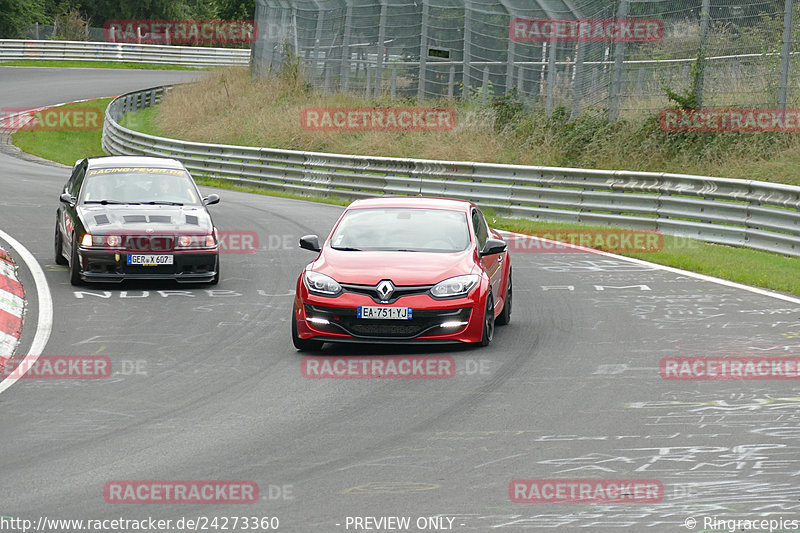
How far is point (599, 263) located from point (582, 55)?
11.0 m

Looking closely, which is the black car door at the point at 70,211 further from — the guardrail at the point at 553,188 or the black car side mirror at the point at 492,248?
the guardrail at the point at 553,188

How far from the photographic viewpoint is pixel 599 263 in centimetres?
1745

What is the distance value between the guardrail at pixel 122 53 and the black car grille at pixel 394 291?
181ft

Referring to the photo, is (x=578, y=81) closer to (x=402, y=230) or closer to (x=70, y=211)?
(x=70, y=211)

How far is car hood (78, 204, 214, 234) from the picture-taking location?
590 inches

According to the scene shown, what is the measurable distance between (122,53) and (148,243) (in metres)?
53.8

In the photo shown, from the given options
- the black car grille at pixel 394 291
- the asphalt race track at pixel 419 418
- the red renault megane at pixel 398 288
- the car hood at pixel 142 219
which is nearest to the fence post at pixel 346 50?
the car hood at pixel 142 219

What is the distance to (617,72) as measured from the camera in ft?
85.2

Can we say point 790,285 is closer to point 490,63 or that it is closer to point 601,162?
point 601,162

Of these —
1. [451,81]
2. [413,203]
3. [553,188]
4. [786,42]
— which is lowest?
[553,188]

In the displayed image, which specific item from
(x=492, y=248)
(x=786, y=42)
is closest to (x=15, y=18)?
(x=786, y=42)

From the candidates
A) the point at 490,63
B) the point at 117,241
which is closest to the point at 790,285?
the point at 117,241

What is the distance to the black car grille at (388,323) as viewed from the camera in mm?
10680

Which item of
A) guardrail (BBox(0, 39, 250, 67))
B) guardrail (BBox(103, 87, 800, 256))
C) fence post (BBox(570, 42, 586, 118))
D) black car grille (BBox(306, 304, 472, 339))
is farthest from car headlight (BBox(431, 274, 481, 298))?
guardrail (BBox(0, 39, 250, 67))
